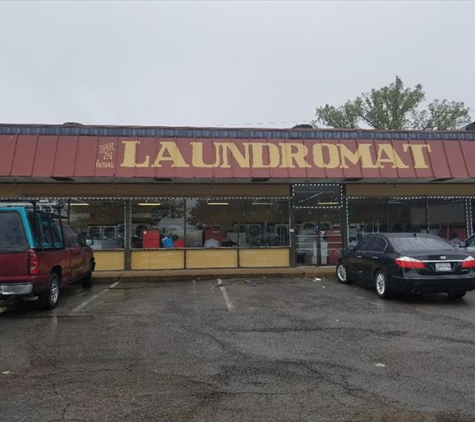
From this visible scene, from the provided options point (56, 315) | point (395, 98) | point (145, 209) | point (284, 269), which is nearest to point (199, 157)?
point (145, 209)

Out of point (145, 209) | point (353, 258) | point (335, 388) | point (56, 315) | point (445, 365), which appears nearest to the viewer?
point (335, 388)

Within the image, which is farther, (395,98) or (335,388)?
(395,98)

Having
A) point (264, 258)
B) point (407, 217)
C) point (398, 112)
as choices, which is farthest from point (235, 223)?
point (398, 112)

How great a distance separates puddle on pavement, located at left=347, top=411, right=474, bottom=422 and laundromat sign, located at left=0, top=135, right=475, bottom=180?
1161cm

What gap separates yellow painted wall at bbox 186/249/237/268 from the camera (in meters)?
17.0

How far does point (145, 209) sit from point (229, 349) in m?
11.0

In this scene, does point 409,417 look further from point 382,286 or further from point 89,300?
point 89,300

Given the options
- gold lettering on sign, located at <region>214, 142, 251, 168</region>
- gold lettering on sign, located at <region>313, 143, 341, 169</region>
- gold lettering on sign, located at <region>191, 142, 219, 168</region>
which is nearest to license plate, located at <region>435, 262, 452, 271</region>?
gold lettering on sign, located at <region>313, 143, 341, 169</region>

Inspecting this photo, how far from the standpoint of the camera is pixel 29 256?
8906 mm

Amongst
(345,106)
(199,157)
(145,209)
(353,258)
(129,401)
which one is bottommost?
(129,401)

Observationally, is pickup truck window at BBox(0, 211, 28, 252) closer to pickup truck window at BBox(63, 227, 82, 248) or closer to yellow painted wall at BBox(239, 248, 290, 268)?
pickup truck window at BBox(63, 227, 82, 248)

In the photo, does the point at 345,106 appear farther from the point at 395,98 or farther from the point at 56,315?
the point at 56,315

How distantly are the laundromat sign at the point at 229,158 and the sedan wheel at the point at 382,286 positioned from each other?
5.38 metres

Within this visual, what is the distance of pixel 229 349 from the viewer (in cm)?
669
